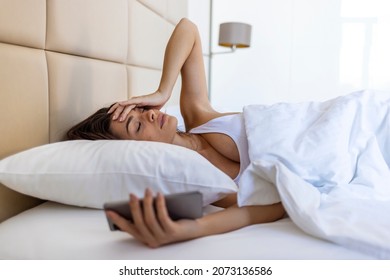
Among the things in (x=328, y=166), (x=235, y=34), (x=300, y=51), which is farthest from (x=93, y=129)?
(x=300, y=51)

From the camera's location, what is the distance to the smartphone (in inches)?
26.3

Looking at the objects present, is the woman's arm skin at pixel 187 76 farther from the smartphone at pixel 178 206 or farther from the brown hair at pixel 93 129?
the smartphone at pixel 178 206

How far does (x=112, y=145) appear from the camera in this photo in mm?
970

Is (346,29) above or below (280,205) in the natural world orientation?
above

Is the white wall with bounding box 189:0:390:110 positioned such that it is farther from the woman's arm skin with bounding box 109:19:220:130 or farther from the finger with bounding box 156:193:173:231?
the finger with bounding box 156:193:173:231

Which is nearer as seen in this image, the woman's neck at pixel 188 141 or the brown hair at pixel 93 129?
the brown hair at pixel 93 129

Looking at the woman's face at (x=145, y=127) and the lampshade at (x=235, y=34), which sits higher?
the lampshade at (x=235, y=34)

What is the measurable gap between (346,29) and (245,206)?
8.72 feet

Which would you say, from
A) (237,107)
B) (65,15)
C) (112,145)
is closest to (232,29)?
(237,107)

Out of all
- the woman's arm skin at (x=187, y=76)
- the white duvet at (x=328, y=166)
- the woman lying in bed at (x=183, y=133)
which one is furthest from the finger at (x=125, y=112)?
the white duvet at (x=328, y=166)

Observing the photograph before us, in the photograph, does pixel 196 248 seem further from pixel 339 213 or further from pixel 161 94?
pixel 161 94

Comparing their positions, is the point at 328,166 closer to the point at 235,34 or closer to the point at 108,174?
the point at 108,174

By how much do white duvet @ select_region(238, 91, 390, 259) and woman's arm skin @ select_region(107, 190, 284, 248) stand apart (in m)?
0.03

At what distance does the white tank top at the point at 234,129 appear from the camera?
48.1 inches
